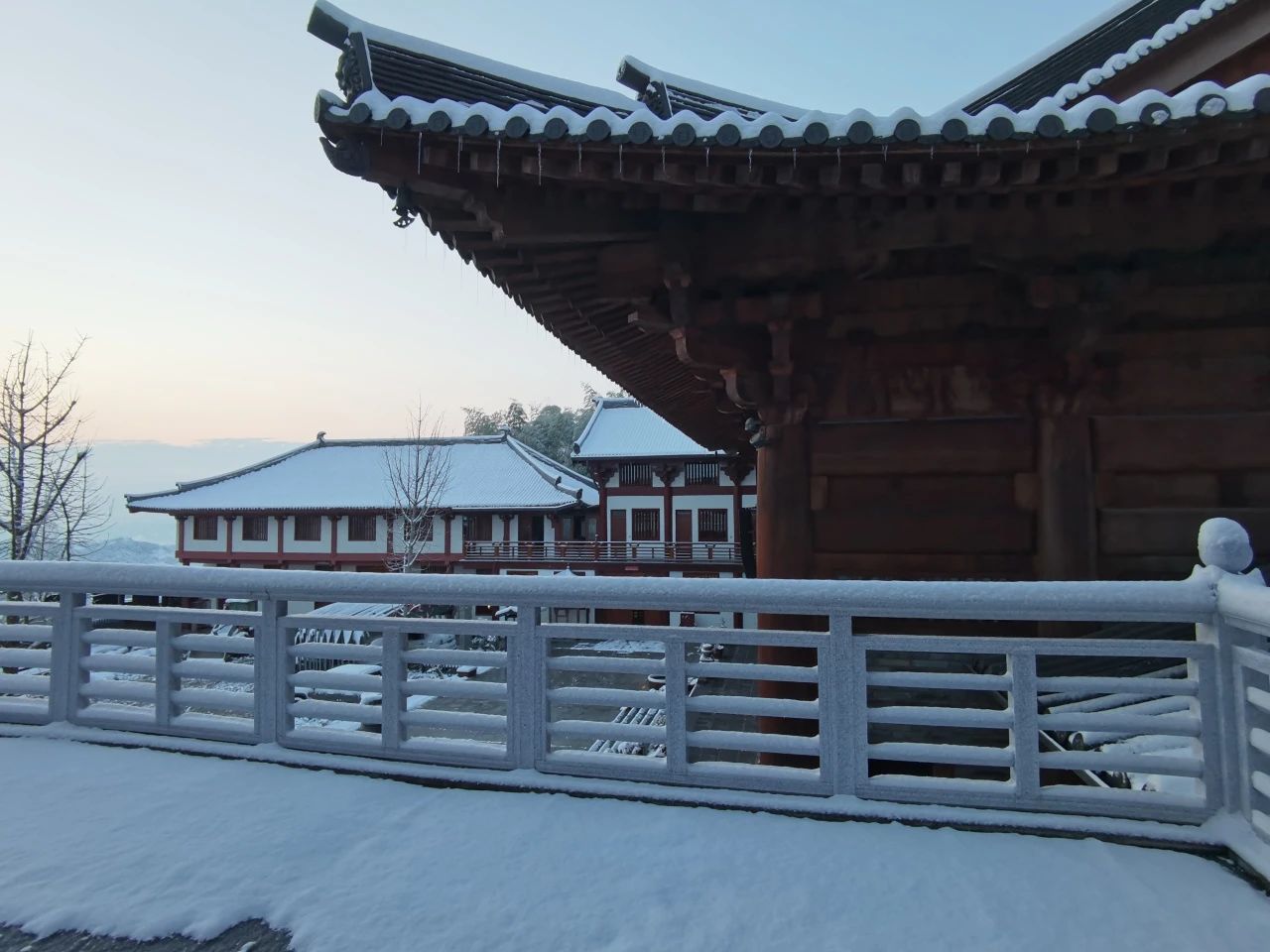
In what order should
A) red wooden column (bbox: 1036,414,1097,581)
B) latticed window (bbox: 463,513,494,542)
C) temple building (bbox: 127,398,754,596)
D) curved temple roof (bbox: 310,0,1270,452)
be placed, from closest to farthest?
1. curved temple roof (bbox: 310,0,1270,452)
2. red wooden column (bbox: 1036,414,1097,581)
3. temple building (bbox: 127,398,754,596)
4. latticed window (bbox: 463,513,494,542)

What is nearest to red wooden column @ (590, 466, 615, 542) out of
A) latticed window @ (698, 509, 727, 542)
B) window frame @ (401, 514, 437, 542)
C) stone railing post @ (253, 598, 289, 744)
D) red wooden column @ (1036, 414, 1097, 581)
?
latticed window @ (698, 509, 727, 542)

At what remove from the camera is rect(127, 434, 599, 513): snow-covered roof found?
27.5m

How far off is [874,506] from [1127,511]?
1.38 m

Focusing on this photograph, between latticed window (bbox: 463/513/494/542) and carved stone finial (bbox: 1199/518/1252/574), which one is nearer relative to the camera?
carved stone finial (bbox: 1199/518/1252/574)

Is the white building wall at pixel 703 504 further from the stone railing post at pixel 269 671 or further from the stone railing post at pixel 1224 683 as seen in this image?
Result: the stone railing post at pixel 1224 683

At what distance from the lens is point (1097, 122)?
261 centimetres

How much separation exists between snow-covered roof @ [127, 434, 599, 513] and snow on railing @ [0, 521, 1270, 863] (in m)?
23.3

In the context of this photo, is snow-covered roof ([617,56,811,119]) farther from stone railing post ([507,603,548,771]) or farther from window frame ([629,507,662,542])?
window frame ([629,507,662,542])

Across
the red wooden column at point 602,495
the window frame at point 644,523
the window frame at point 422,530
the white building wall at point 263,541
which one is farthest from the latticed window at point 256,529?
the window frame at point 644,523

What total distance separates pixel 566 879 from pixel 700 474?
24.3 m

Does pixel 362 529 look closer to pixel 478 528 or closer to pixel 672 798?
pixel 478 528

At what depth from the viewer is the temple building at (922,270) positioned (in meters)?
2.86

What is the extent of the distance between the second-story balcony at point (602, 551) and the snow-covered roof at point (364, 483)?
169cm

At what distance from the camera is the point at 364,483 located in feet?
94.6
